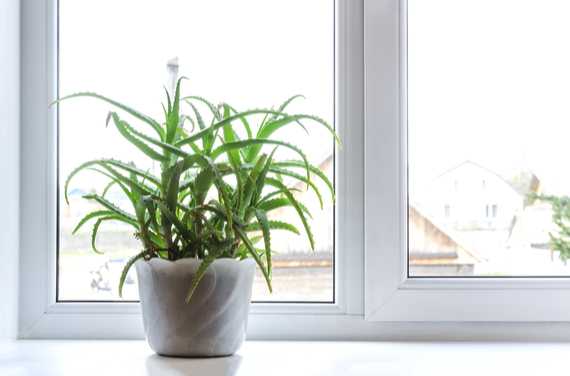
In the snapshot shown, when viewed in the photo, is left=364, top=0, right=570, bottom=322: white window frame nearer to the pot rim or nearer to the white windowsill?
the white windowsill

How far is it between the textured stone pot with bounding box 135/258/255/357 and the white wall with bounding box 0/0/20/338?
0.24 metres

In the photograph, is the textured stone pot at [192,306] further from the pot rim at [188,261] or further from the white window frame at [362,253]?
the white window frame at [362,253]

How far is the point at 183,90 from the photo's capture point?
144 cm

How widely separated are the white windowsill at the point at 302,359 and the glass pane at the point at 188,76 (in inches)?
4.7

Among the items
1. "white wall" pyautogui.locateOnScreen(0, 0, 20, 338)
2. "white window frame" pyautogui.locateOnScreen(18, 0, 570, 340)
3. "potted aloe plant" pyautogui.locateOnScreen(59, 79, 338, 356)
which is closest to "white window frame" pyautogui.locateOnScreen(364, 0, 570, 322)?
"white window frame" pyautogui.locateOnScreen(18, 0, 570, 340)

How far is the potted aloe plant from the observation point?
1215 mm

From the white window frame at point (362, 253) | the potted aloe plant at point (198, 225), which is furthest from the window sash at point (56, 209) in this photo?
the potted aloe plant at point (198, 225)

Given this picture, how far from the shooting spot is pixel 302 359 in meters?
1.25

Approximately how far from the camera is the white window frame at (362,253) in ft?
4.59

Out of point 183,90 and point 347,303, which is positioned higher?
point 183,90

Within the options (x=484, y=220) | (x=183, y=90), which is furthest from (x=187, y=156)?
(x=484, y=220)

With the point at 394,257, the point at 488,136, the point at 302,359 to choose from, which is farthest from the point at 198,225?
the point at 488,136

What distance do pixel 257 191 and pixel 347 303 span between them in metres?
0.27

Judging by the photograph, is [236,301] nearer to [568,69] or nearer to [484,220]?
[484,220]
